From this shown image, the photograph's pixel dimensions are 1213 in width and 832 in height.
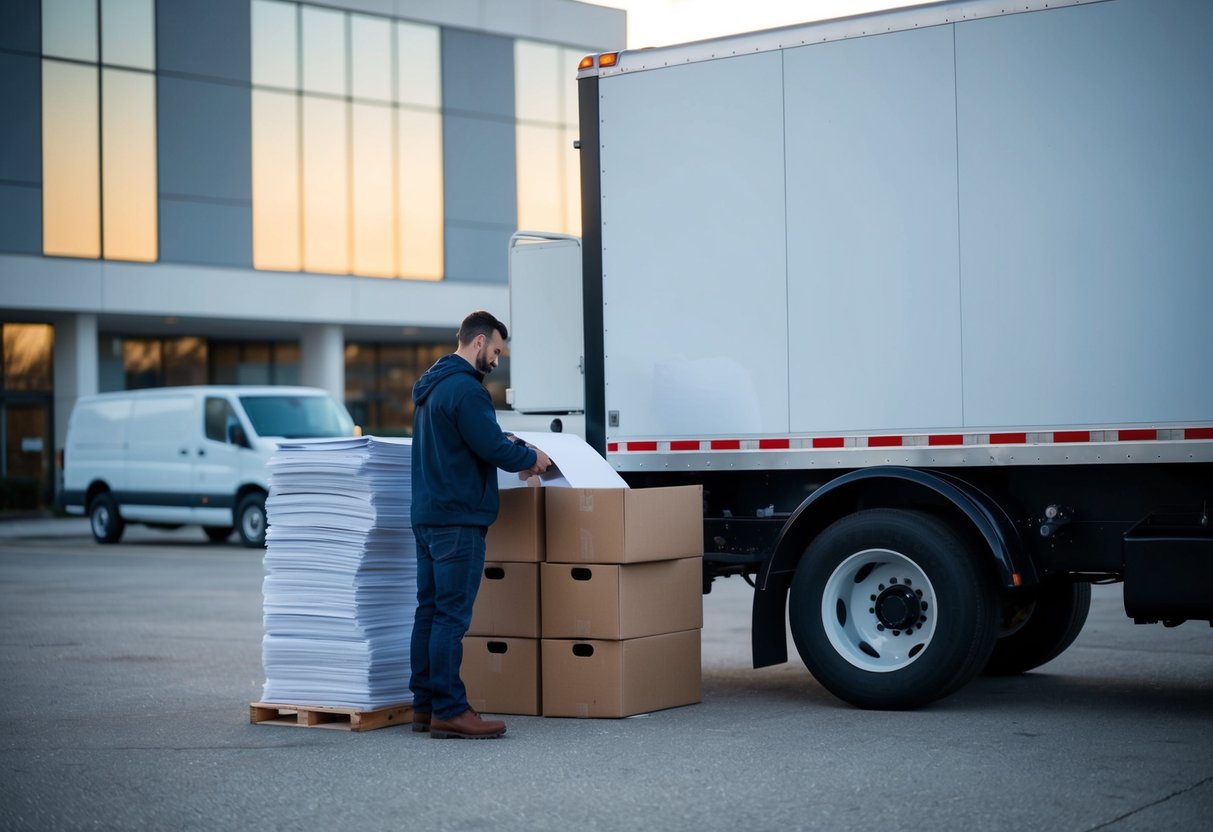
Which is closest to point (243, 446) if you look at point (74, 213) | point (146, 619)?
point (146, 619)

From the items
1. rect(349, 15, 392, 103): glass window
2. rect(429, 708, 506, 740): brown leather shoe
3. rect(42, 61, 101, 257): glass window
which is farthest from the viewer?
rect(349, 15, 392, 103): glass window

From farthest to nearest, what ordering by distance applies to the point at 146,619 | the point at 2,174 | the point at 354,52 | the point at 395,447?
the point at 354,52 → the point at 2,174 → the point at 146,619 → the point at 395,447

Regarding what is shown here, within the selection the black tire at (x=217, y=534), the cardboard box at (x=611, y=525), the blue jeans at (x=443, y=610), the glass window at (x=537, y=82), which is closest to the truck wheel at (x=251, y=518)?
the black tire at (x=217, y=534)

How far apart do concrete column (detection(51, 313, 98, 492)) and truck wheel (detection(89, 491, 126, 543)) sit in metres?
9.11

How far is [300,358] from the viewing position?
38.3 metres

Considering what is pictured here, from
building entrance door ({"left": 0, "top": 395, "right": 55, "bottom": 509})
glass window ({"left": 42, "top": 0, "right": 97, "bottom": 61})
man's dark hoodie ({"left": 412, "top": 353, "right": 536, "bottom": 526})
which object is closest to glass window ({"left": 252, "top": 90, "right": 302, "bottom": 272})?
glass window ({"left": 42, "top": 0, "right": 97, "bottom": 61})

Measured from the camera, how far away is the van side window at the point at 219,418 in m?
21.1

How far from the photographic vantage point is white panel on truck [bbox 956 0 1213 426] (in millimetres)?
7180

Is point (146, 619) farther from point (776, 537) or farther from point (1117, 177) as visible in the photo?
point (1117, 177)

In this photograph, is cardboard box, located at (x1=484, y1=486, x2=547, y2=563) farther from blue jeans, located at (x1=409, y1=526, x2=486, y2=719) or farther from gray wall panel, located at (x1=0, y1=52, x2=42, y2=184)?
gray wall panel, located at (x1=0, y1=52, x2=42, y2=184)

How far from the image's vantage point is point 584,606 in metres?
7.76

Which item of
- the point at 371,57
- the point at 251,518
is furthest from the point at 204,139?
the point at 251,518

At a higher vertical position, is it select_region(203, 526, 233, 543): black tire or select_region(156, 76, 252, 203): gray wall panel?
select_region(156, 76, 252, 203): gray wall panel

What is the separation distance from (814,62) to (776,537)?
8.29 ft
